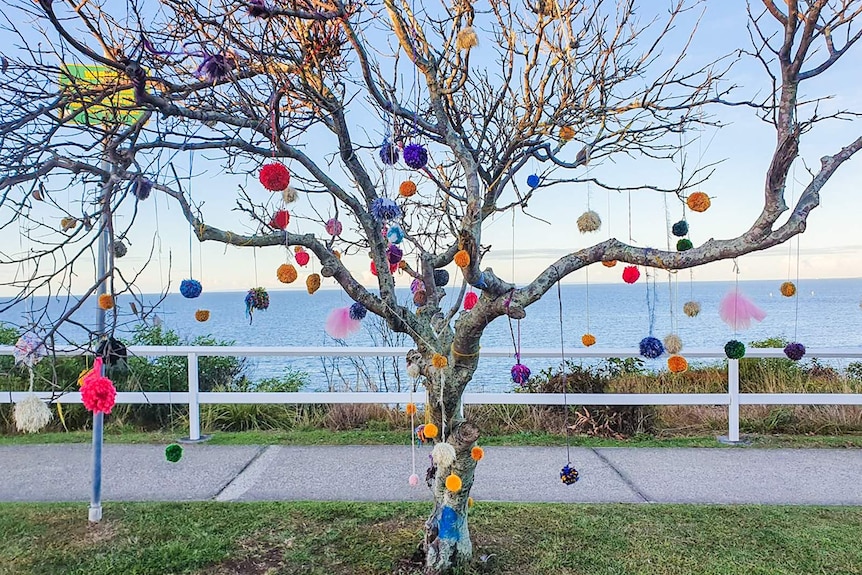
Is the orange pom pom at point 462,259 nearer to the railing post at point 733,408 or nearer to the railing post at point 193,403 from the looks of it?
the railing post at point 193,403

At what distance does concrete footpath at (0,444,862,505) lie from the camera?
15.3 feet

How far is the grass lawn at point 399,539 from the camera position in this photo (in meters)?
3.42

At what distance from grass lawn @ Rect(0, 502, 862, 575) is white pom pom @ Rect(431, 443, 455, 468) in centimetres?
76

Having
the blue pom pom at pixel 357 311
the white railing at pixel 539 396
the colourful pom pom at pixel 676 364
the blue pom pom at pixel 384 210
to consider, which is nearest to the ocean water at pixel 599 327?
the white railing at pixel 539 396

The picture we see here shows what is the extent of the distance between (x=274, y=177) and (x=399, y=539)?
2.34 metres

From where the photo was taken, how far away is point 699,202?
3.13 metres

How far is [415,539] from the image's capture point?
3.77 meters

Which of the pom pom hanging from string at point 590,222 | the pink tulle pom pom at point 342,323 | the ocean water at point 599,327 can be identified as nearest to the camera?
the pom pom hanging from string at point 590,222

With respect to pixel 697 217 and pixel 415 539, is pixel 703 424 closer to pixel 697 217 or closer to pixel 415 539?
pixel 697 217

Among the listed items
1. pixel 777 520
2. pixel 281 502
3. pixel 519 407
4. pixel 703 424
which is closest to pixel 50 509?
pixel 281 502

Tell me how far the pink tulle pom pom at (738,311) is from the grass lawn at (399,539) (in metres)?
1.35

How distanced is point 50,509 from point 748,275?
5.19 metres

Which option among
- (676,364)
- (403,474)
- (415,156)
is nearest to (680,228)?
(676,364)

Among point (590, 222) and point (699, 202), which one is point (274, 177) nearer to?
point (590, 222)
